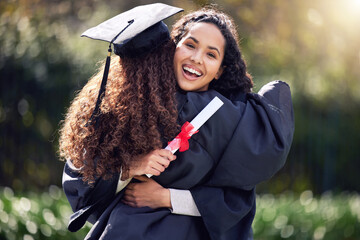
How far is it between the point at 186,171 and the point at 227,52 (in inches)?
30.2

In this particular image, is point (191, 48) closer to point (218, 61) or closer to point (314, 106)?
point (218, 61)

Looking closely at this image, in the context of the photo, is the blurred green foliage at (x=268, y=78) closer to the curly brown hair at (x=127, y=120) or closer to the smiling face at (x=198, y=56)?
the smiling face at (x=198, y=56)

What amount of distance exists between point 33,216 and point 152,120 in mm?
2502

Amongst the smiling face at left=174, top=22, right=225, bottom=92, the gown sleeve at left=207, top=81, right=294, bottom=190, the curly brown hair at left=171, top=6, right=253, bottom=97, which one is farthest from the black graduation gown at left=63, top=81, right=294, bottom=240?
Answer: the curly brown hair at left=171, top=6, right=253, bottom=97

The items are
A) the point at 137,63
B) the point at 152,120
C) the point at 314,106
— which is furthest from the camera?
the point at 314,106

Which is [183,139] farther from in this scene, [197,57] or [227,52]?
[227,52]

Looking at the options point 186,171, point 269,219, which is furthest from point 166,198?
point 269,219

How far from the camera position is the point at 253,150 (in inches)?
101

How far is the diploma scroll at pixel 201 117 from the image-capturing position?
253 cm

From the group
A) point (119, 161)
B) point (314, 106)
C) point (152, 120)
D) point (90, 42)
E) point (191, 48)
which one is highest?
point (191, 48)

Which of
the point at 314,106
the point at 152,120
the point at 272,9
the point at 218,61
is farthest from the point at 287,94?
the point at 272,9

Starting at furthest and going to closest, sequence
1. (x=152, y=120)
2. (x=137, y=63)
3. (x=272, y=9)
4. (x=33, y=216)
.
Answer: (x=272, y=9)
(x=33, y=216)
(x=137, y=63)
(x=152, y=120)

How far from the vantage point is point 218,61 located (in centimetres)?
288

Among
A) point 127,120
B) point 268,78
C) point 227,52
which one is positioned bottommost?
point 268,78
